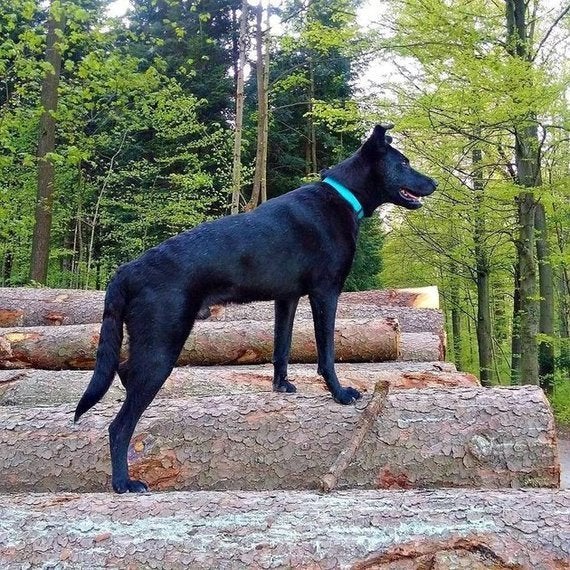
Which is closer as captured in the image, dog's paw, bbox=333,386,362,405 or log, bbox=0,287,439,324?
dog's paw, bbox=333,386,362,405

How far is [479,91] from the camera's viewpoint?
8773 millimetres

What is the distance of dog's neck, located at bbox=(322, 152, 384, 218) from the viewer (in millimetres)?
3748

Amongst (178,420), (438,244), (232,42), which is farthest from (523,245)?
(232,42)

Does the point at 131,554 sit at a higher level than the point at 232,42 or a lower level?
lower

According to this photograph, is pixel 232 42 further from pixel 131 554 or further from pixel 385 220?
pixel 131 554

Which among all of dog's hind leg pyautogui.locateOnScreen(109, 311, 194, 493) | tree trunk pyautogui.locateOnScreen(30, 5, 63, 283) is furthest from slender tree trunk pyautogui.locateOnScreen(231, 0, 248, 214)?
dog's hind leg pyautogui.locateOnScreen(109, 311, 194, 493)

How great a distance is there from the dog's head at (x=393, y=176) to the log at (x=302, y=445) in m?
1.21

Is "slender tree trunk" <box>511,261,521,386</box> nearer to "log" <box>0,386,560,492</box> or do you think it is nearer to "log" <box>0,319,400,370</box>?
"log" <box>0,319,400,370</box>

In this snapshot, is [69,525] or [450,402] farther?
[450,402]

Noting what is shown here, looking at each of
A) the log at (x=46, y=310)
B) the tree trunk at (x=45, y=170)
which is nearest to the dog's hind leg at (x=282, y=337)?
the log at (x=46, y=310)

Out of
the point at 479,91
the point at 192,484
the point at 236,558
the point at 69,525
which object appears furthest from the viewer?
the point at 479,91

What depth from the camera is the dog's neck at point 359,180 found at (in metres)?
3.75

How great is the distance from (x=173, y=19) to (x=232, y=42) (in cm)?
218

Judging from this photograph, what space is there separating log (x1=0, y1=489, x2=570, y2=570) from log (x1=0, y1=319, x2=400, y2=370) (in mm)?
3509
